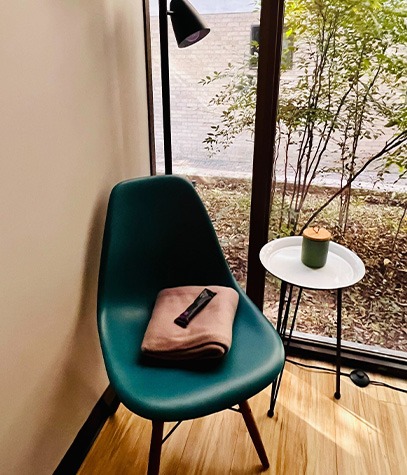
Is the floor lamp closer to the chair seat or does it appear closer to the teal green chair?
the teal green chair

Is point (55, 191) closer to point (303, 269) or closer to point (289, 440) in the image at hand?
point (303, 269)

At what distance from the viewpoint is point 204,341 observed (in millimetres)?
1013

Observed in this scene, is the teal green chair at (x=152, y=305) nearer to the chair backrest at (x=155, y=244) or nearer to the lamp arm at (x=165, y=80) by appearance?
the chair backrest at (x=155, y=244)

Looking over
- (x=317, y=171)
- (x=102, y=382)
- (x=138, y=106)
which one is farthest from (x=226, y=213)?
(x=102, y=382)

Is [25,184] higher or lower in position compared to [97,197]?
higher

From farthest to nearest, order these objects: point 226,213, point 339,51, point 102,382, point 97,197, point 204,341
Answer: point 226,213 → point 102,382 → point 339,51 → point 97,197 → point 204,341

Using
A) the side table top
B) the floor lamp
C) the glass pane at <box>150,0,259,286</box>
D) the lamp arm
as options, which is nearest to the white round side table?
the side table top

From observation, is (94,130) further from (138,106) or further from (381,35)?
(381,35)

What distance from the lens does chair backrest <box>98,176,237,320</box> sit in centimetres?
117

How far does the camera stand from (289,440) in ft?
4.33

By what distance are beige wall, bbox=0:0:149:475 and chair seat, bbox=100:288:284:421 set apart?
0.53 ft

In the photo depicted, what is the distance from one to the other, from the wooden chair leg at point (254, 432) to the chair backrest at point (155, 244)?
1.26ft

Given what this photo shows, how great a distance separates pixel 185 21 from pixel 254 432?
4.02 ft

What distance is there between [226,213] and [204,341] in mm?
679
